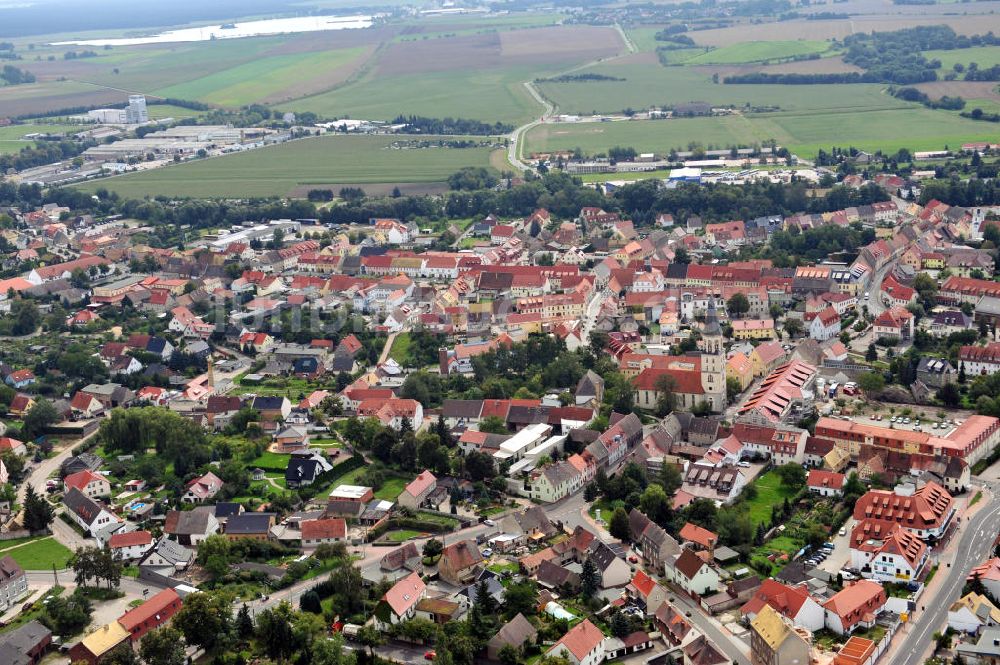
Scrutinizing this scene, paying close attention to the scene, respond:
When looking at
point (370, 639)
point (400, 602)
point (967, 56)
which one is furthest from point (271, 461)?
point (967, 56)

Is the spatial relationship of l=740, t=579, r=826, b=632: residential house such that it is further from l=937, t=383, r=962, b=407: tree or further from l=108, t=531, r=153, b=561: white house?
l=108, t=531, r=153, b=561: white house

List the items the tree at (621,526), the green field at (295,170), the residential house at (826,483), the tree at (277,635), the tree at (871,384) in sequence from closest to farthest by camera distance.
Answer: the tree at (277,635) → the tree at (621,526) → the residential house at (826,483) → the tree at (871,384) → the green field at (295,170)

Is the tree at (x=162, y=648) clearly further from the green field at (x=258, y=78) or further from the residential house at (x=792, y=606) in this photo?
the green field at (x=258, y=78)

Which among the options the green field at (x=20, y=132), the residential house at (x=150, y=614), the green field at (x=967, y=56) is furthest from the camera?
the green field at (x=967, y=56)

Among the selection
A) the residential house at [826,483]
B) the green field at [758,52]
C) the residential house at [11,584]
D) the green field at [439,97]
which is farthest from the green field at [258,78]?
the residential house at [826,483]

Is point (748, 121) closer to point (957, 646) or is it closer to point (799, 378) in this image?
point (799, 378)

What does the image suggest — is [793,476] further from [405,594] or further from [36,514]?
[36,514]

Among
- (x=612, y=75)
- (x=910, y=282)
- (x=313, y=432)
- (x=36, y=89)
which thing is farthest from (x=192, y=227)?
(x=36, y=89)
